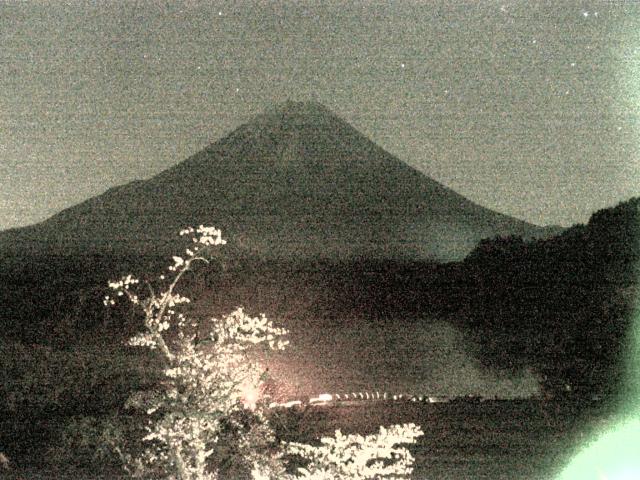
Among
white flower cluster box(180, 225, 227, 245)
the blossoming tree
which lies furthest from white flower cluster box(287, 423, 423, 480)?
white flower cluster box(180, 225, 227, 245)

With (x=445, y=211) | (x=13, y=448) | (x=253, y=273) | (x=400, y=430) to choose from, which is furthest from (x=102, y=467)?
(x=445, y=211)

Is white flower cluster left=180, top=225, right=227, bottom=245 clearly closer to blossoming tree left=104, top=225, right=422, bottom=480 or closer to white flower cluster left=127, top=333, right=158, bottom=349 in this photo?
blossoming tree left=104, top=225, right=422, bottom=480

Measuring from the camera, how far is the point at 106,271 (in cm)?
1897

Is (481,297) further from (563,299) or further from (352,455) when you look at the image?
(352,455)

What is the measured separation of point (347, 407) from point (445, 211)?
3979 centimetres

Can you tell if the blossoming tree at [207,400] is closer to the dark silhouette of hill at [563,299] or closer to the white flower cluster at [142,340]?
the white flower cluster at [142,340]

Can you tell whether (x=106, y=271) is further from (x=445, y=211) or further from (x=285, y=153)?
(x=285, y=153)

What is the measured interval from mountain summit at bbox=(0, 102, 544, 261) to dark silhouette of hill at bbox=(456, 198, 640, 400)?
65.0 feet

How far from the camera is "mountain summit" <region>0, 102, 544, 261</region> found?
1484 inches

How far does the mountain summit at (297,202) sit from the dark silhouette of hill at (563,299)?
65.0 feet

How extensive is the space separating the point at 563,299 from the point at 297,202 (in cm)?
4028

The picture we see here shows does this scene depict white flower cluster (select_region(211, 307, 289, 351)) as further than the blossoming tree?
Yes

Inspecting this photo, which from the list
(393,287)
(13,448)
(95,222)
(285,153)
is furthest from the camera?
(285,153)

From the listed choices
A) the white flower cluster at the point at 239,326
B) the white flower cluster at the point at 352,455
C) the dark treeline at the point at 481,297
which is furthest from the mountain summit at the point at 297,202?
the white flower cluster at the point at 352,455
